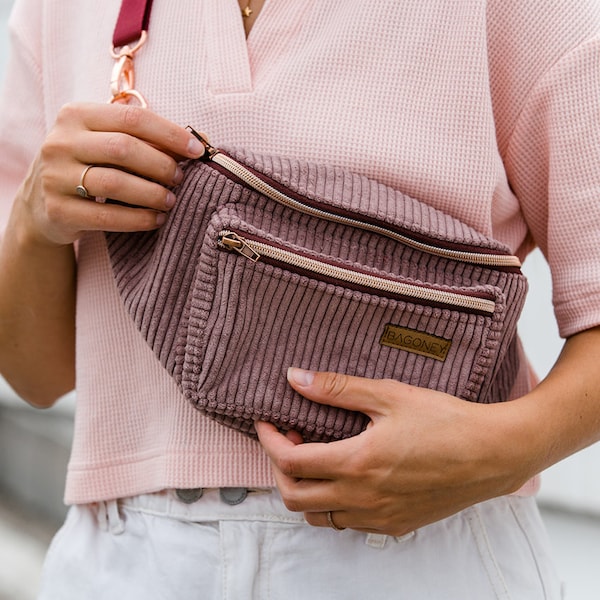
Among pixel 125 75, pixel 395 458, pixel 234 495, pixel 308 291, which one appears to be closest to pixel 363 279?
pixel 308 291

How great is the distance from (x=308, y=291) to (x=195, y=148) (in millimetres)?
195

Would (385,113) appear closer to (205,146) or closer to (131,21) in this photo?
(205,146)

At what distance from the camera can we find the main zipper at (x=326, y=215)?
828mm

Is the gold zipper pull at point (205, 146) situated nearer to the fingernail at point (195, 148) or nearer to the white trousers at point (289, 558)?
the fingernail at point (195, 148)

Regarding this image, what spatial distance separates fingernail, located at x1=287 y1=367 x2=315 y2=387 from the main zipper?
16cm

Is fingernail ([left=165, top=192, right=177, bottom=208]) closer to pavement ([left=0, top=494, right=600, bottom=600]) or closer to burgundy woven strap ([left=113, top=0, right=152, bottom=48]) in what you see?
burgundy woven strap ([left=113, top=0, right=152, bottom=48])

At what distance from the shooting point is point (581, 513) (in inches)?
62.6

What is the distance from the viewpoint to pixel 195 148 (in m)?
0.84

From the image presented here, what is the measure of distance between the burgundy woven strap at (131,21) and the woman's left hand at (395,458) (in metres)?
0.48

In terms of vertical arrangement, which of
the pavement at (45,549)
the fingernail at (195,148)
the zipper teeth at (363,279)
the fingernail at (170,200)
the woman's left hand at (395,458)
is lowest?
the pavement at (45,549)

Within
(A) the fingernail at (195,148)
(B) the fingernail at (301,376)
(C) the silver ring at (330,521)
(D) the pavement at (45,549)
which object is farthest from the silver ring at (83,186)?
(D) the pavement at (45,549)

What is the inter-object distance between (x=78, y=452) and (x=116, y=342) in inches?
6.2

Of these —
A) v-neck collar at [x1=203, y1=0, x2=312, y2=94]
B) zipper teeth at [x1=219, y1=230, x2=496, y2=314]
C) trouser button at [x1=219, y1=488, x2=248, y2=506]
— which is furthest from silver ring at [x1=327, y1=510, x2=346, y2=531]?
v-neck collar at [x1=203, y1=0, x2=312, y2=94]

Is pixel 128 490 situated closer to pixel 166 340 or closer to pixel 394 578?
pixel 166 340
